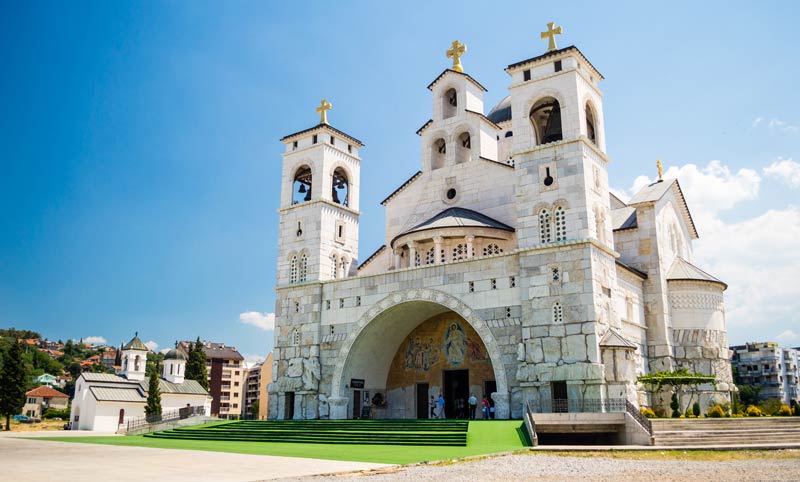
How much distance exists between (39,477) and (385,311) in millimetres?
17430

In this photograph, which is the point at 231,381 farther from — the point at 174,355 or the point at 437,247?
the point at 437,247

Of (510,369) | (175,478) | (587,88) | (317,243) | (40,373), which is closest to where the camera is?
(175,478)

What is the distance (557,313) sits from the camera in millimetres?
23562

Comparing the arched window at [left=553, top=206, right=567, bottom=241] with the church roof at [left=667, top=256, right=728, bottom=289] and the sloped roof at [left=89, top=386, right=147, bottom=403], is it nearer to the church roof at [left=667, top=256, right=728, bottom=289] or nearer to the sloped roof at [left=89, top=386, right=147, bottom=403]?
the church roof at [left=667, top=256, right=728, bottom=289]

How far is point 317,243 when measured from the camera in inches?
1256

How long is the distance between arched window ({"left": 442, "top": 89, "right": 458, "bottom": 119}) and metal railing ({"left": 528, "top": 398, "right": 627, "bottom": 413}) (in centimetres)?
1662

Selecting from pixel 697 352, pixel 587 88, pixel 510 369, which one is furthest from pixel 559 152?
pixel 697 352

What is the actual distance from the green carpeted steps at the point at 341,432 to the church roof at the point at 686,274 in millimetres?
13501

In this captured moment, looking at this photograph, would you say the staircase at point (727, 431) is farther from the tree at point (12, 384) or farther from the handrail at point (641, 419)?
the tree at point (12, 384)

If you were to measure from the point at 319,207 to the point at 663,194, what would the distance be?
16679 millimetres

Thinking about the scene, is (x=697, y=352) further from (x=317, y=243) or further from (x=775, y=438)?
(x=317, y=243)

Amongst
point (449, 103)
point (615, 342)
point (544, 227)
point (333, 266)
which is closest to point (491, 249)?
point (544, 227)

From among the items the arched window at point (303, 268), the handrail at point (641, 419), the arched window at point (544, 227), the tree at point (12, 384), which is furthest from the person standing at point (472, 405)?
the tree at point (12, 384)

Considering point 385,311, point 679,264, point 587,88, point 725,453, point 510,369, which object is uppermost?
point 587,88
